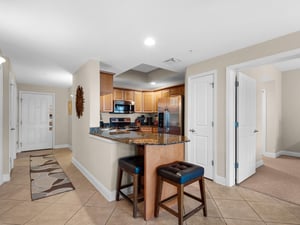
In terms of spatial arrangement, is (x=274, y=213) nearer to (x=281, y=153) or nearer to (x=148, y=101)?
(x=281, y=153)

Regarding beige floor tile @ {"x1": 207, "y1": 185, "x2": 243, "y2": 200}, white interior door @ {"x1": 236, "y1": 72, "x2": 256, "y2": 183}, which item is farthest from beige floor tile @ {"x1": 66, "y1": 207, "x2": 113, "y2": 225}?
white interior door @ {"x1": 236, "y1": 72, "x2": 256, "y2": 183}

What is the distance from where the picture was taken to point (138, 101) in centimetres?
580

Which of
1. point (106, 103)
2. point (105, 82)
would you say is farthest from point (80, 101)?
point (106, 103)

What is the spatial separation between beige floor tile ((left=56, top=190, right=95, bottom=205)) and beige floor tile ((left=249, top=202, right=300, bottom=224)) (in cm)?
238

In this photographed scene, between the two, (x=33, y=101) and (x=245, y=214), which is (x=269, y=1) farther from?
(x=33, y=101)

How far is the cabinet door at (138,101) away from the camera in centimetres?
574

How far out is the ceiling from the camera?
1620mm

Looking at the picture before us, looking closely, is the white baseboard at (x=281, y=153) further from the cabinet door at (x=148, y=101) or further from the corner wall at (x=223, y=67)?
the cabinet door at (x=148, y=101)

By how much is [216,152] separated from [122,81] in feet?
11.1

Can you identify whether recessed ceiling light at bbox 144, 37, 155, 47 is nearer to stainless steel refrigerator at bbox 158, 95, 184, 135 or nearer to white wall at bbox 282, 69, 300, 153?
stainless steel refrigerator at bbox 158, 95, 184, 135

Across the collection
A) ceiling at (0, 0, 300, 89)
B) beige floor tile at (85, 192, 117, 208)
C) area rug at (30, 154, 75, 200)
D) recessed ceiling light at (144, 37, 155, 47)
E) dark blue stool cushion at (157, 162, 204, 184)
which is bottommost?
area rug at (30, 154, 75, 200)

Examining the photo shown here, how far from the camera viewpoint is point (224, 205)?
7.30ft

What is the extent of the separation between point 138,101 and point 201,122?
299cm

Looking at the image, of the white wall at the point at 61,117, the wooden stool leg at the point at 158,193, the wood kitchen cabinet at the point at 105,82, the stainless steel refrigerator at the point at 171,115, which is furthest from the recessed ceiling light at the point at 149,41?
the white wall at the point at 61,117
